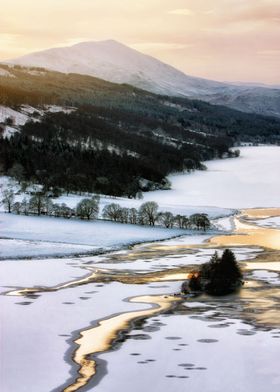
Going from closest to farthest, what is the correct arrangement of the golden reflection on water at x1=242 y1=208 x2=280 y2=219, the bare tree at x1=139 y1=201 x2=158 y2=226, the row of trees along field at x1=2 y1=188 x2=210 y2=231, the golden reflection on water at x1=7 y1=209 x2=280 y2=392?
the golden reflection on water at x1=7 y1=209 x2=280 y2=392 → the row of trees along field at x1=2 y1=188 x2=210 y2=231 → the bare tree at x1=139 y1=201 x2=158 y2=226 → the golden reflection on water at x1=242 y1=208 x2=280 y2=219

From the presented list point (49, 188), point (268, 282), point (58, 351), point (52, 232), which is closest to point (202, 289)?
point (268, 282)

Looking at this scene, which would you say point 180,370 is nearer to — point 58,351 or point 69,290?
point 58,351

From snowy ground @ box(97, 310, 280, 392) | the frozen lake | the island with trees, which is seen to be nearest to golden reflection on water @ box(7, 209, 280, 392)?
the island with trees

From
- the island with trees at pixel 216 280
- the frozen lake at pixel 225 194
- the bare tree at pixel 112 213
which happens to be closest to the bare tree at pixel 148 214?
the bare tree at pixel 112 213

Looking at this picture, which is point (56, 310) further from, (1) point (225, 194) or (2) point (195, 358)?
(1) point (225, 194)

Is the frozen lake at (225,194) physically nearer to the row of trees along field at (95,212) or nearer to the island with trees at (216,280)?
the row of trees along field at (95,212)

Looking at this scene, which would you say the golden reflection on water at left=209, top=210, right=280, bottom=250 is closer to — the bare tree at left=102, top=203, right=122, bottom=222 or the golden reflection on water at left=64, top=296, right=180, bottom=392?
the bare tree at left=102, top=203, right=122, bottom=222
